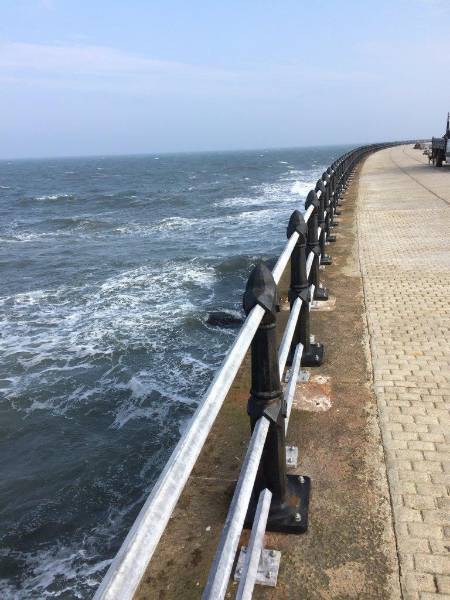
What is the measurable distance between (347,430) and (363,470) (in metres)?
0.41

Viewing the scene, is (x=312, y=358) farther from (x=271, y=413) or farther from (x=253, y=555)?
(x=253, y=555)

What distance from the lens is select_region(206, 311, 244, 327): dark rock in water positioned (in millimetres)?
10992

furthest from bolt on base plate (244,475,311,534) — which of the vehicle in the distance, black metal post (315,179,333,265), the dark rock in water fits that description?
the vehicle in the distance

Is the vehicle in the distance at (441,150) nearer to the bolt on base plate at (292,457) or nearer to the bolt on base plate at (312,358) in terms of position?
the bolt on base plate at (312,358)

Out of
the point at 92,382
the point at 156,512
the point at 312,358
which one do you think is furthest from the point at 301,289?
the point at 92,382

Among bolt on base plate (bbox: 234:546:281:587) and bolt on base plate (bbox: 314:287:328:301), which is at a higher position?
bolt on base plate (bbox: 314:287:328:301)

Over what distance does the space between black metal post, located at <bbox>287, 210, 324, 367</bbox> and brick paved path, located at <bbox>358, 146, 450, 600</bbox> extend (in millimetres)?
538

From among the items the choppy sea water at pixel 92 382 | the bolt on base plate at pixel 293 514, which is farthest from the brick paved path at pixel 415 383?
the choppy sea water at pixel 92 382

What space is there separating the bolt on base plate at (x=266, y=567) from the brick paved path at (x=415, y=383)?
55cm

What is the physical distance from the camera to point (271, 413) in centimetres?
212

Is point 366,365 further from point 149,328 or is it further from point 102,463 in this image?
point 149,328

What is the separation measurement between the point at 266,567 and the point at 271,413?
2.34 feet

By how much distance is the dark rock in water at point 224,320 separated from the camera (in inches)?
433

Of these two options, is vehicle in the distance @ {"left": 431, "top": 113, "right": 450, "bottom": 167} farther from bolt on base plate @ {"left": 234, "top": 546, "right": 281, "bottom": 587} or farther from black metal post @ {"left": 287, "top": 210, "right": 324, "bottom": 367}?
bolt on base plate @ {"left": 234, "top": 546, "right": 281, "bottom": 587}
